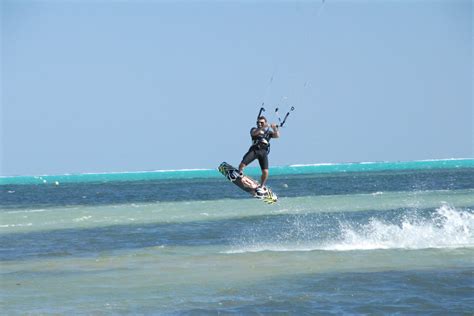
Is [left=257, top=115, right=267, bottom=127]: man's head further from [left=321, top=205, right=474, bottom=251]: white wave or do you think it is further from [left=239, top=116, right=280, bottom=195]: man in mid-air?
[left=321, top=205, right=474, bottom=251]: white wave

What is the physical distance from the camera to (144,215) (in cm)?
4594

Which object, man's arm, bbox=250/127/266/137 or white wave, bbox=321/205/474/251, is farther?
white wave, bbox=321/205/474/251

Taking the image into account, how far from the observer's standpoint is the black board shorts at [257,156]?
20938mm

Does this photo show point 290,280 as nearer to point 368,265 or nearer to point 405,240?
point 368,265

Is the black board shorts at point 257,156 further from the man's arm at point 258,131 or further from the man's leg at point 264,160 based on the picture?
the man's arm at point 258,131

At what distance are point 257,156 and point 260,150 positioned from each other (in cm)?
23

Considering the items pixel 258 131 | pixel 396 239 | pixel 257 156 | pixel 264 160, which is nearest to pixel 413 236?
pixel 396 239

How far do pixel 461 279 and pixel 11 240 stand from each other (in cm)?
2014

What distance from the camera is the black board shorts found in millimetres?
20938

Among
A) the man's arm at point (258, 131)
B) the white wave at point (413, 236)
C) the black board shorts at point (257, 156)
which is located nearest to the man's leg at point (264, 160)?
the black board shorts at point (257, 156)

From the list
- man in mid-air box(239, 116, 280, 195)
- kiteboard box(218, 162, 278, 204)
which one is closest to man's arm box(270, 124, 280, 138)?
man in mid-air box(239, 116, 280, 195)

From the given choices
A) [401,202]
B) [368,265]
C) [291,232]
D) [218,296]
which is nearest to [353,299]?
[218,296]

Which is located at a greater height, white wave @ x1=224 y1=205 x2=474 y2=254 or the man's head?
the man's head

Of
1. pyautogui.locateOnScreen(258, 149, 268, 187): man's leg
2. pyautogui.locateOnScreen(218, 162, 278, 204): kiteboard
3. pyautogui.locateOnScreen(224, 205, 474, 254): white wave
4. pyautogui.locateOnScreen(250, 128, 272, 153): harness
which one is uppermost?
pyautogui.locateOnScreen(250, 128, 272, 153): harness
